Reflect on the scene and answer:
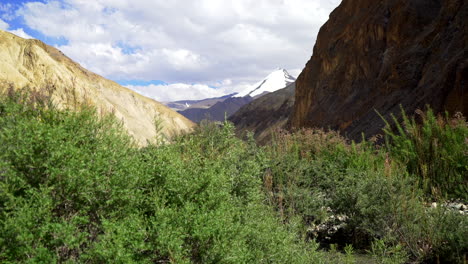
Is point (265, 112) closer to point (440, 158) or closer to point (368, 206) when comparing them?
point (440, 158)

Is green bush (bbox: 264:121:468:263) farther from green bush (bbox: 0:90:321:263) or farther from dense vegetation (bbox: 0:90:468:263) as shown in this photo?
green bush (bbox: 0:90:321:263)

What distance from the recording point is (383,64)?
83.1 ft

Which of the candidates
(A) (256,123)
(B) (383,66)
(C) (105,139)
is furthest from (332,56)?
(A) (256,123)

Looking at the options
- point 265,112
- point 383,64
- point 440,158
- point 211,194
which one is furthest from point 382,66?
point 265,112

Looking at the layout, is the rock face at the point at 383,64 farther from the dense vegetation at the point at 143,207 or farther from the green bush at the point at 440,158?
the dense vegetation at the point at 143,207

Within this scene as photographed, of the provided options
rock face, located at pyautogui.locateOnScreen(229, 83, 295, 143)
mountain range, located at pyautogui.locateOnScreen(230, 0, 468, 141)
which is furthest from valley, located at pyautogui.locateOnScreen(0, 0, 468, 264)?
rock face, located at pyautogui.locateOnScreen(229, 83, 295, 143)

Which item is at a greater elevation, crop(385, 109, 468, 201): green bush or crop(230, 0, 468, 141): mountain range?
crop(230, 0, 468, 141): mountain range

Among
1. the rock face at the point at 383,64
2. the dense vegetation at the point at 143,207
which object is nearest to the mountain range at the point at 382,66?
the rock face at the point at 383,64

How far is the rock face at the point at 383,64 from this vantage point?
Answer: 1744 cm

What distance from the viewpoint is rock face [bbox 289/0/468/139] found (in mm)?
17438

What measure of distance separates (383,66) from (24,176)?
25.7 meters

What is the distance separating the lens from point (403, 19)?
80.1 ft

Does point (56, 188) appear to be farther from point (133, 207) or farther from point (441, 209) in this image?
point (441, 209)

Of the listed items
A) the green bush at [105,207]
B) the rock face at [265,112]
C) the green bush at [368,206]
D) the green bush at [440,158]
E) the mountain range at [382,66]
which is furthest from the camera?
the rock face at [265,112]
